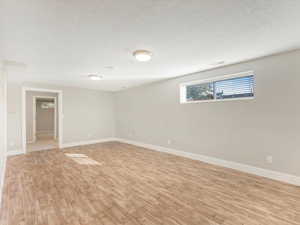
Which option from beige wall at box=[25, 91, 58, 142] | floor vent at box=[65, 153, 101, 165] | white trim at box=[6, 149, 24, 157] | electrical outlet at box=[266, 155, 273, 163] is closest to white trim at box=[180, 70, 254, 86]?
electrical outlet at box=[266, 155, 273, 163]

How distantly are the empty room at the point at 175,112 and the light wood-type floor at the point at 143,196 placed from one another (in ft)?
0.06

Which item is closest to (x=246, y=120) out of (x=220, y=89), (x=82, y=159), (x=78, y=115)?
(x=220, y=89)

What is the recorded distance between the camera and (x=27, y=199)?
2.28 metres

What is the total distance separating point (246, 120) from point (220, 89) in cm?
99

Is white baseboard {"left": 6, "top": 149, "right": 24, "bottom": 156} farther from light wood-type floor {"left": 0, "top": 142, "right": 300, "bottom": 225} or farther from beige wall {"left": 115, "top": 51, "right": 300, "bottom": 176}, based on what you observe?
beige wall {"left": 115, "top": 51, "right": 300, "bottom": 176}

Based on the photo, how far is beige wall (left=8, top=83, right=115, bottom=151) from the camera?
480 centimetres

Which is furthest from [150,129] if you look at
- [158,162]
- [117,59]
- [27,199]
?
[27,199]

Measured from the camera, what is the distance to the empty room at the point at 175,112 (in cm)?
171

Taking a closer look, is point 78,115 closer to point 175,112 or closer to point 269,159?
point 175,112

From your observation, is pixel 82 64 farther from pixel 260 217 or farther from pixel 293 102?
pixel 293 102

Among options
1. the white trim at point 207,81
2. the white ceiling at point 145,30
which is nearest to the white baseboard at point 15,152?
the white ceiling at point 145,30

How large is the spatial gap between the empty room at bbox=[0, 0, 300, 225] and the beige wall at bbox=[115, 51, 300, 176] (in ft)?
0.07

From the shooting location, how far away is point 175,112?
15.3ft

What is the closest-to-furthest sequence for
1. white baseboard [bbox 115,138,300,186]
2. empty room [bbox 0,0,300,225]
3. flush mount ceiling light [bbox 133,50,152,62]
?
empty room [bbox 0,0,300,225]
flush mount ceiling light [bbox 133,50,152,62]
white baseboard [bbox 115,138,300,186]
